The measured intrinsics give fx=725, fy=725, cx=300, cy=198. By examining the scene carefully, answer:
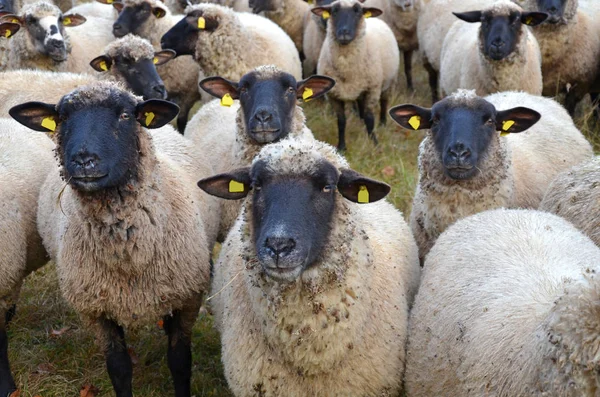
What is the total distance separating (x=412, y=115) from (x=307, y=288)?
5.82 feet

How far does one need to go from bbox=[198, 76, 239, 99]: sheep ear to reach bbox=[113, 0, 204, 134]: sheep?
227 centimetres

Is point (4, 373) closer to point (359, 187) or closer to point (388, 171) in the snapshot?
point (359, 187)

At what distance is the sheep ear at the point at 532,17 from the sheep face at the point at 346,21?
1.78 m

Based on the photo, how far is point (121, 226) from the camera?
3.29 meters

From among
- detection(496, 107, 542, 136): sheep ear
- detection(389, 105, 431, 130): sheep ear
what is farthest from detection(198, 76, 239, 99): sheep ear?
detection(496, 107, 542, 136): sheep ear

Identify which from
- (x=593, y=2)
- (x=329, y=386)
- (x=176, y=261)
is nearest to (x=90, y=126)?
(x=176, y=261)

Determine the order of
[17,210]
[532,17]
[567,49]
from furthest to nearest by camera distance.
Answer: [567,49] → [532,17] → [17,210]

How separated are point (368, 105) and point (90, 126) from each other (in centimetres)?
460

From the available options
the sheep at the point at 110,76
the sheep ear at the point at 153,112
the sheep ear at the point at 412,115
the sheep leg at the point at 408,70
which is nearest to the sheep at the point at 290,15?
the sheep leg at the point at 408,70

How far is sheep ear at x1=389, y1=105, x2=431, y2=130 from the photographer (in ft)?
13.5

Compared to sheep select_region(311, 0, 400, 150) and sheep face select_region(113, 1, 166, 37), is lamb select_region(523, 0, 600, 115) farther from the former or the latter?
sheep face select_region(113, 1, 166, 37)

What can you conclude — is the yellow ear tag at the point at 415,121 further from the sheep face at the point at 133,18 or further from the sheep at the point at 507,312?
the sheep face at the point at 133,18

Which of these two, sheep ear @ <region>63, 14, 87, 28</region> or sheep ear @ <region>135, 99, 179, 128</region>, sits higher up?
sheep ear @ <region>135, 99, 179, 128</region>

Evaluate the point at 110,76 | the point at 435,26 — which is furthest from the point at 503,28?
the point at 110,76
